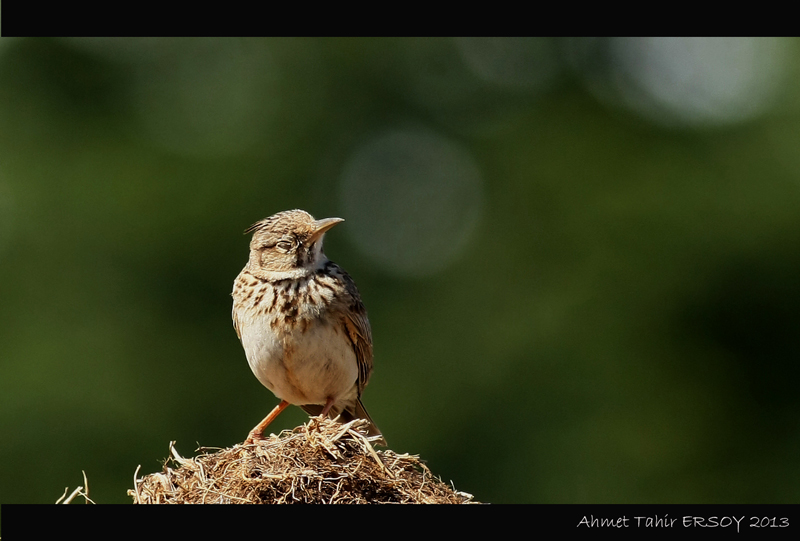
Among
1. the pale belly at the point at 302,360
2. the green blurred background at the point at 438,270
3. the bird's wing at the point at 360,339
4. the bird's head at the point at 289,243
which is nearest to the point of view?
the pale belly at the point at 302,360

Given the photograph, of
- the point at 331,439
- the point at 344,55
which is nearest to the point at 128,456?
the point at 344,55

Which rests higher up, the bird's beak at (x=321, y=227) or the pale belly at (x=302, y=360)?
the bird's beak at (x=321, y=227)

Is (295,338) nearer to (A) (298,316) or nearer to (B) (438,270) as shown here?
(A) (298,316)

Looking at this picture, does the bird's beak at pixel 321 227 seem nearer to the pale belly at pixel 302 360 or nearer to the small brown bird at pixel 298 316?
the small brown bird at pixel 298 316

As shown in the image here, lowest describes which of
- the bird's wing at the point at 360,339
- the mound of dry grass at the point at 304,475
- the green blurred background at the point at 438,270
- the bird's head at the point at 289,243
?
the mound of dry grass at the point at 304,475

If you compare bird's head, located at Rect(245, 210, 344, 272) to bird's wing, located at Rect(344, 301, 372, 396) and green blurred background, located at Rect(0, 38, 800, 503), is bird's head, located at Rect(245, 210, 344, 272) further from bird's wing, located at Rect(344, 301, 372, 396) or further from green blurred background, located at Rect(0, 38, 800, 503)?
green blurred background, located at Rect(0, 38, 800, 503)

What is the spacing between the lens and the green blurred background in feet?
82.8

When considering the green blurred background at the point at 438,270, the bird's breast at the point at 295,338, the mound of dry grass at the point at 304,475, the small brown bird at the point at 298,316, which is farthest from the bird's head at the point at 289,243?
the green blurred background at the point at 438,270

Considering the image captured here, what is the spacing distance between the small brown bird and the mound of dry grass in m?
1.49

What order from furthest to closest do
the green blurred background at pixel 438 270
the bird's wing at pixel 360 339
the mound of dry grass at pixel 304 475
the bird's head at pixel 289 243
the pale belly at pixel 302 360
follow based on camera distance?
the green blurred background at pixel 438 270 < the bird's wing at pixel 360 339 < the bird's head at pixel 289 243 < the pale belly at pixel 302 360 < the mound of dry grass at pixel 304 475

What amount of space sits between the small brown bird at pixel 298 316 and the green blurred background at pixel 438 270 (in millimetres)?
14862

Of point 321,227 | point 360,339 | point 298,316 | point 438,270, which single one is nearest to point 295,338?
point 298,316

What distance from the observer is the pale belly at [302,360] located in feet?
26.9

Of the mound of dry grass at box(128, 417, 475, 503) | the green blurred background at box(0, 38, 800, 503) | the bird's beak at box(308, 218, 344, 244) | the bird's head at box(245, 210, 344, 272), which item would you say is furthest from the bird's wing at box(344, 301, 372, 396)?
the green blurred background at box(0, 38, 800, 503)
